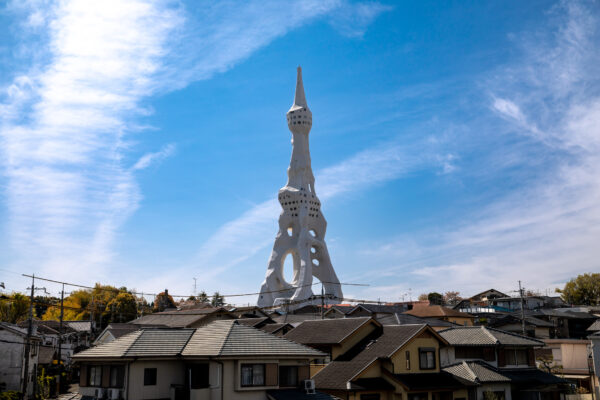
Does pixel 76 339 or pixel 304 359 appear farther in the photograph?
pixel 76 339

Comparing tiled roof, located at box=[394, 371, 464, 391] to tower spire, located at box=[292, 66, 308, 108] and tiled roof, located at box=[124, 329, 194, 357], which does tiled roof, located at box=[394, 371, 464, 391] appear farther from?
tower spire, located at box=[292, 66, 308, 108]

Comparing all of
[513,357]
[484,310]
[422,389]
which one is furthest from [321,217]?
[422,389]

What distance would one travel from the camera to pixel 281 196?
314 ft

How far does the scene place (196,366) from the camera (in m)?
23.7

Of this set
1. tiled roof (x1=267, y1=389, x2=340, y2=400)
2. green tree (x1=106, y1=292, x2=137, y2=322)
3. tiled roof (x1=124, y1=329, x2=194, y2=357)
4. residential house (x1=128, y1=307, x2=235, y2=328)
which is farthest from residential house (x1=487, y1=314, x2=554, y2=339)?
green tree (x1=106, y1=292, x2=137, y2=322)

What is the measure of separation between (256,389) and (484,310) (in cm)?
6458

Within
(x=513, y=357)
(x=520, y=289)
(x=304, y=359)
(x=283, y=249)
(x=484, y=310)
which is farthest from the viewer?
(x=283, y=249)

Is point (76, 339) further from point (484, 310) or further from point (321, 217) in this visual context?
point (484, 310)

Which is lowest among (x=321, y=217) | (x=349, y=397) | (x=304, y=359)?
(x=349, y=397)

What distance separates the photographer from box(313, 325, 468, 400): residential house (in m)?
27.1

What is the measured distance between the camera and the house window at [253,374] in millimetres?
22812

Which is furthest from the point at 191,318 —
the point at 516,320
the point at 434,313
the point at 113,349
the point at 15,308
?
the point at 15,308

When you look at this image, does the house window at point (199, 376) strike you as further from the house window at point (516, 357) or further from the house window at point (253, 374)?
the house window at point (516, 357)

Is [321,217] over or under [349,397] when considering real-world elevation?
over
